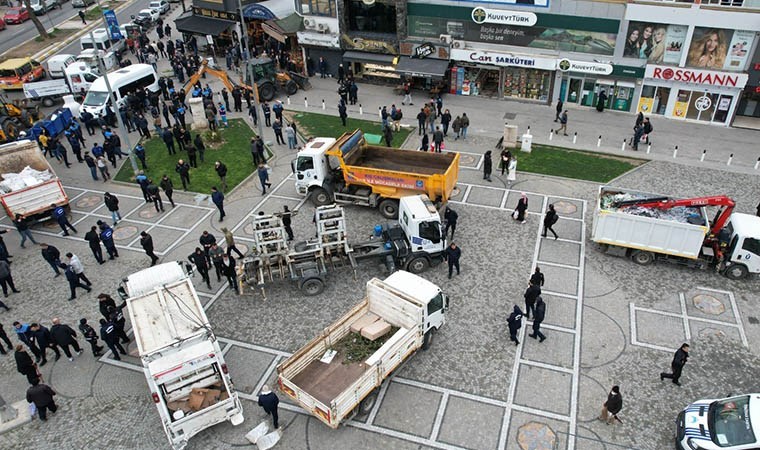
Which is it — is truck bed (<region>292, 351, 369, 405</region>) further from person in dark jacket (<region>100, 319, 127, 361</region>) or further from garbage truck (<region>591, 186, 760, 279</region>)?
garbage truck (<region>591, 186, 760, 279</region>)

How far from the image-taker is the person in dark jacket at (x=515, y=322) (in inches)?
609

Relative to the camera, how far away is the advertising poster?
28938 millimetres

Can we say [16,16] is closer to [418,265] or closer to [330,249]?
[330,249]

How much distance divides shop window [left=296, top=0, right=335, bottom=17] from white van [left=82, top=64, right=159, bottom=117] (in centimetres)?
1087

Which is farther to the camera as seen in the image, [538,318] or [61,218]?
[61,218]

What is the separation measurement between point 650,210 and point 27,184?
978 inches

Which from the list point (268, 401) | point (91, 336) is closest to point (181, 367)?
point (268, 401)

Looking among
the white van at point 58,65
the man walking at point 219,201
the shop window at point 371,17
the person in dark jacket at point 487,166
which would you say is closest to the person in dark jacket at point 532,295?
the person in dark jacket at point 487,166

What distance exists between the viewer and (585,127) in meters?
30.6

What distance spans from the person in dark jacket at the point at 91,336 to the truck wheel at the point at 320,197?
10.1m

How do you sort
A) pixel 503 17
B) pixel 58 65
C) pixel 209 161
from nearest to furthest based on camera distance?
pixel 209 161
pixel 503 17
pixel 58 65

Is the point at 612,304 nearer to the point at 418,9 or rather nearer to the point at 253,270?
the point at 253,270

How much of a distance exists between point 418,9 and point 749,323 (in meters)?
25.1

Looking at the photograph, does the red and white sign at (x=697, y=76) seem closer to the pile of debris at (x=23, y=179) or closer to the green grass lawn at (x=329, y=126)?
the green grass lawn at (x=329, y=126)
